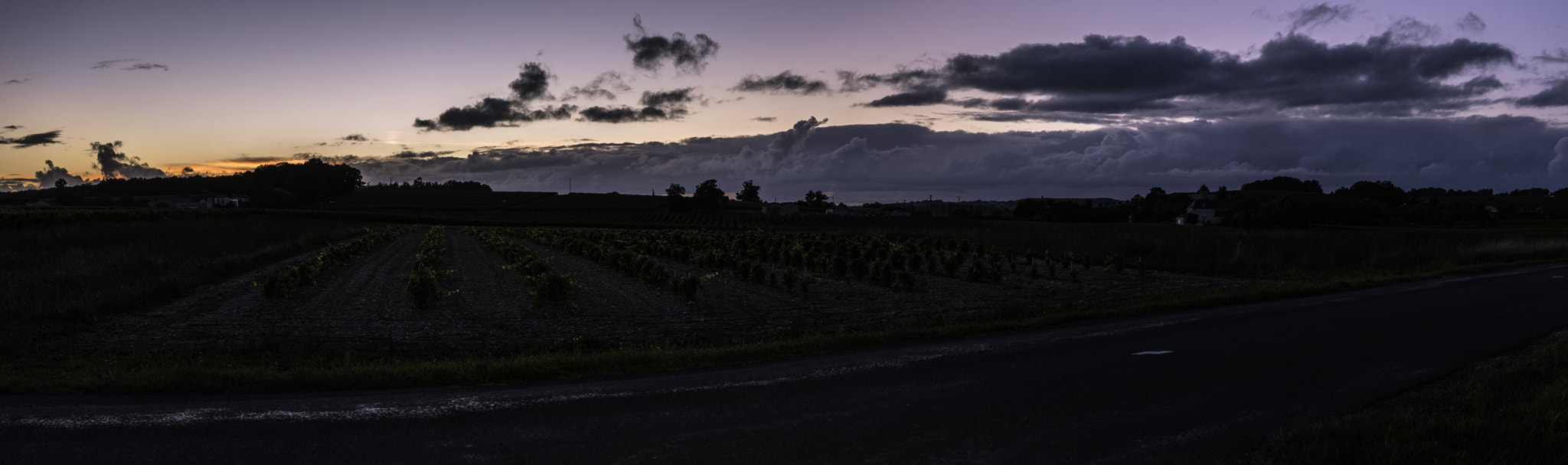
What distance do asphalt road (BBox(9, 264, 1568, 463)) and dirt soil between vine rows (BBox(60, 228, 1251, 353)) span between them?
4143mm

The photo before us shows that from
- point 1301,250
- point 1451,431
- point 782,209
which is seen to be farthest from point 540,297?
point 782,209

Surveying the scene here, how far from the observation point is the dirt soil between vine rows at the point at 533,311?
11.9m

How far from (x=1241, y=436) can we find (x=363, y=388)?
8.00m

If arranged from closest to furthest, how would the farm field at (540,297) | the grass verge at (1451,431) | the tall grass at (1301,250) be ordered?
1. the grass verge at (1451,431)
2. the farm field at (540,297)
3. the tall grass at (1301,250)

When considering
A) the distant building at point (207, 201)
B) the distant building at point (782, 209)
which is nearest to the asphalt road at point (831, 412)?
the distant building at point (782, 209)

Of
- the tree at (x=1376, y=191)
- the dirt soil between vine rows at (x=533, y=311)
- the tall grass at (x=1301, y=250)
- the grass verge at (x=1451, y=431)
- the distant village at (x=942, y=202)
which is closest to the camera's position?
the grass verge at (x=1451, y=431)

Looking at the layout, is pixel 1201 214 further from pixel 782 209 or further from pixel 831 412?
pixel 831 412

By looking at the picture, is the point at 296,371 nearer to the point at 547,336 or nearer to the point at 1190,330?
the point at 547,336

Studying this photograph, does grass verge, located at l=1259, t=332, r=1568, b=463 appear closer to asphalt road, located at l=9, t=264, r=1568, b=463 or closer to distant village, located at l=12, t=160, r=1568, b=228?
asphalt road, located at l=9, t=264, r=1568, b=463

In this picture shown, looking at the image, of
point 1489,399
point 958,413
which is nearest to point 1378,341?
point 1489,399

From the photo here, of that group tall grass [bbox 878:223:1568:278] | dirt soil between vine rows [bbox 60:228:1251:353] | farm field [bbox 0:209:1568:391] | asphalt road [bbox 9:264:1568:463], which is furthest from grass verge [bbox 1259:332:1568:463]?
tall grass [bbox 878:223:1568:278]

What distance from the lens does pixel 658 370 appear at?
8.73 metres

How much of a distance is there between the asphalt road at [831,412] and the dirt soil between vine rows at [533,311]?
163 inches

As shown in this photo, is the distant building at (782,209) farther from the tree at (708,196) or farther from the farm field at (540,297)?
the farm field at (540,297)
